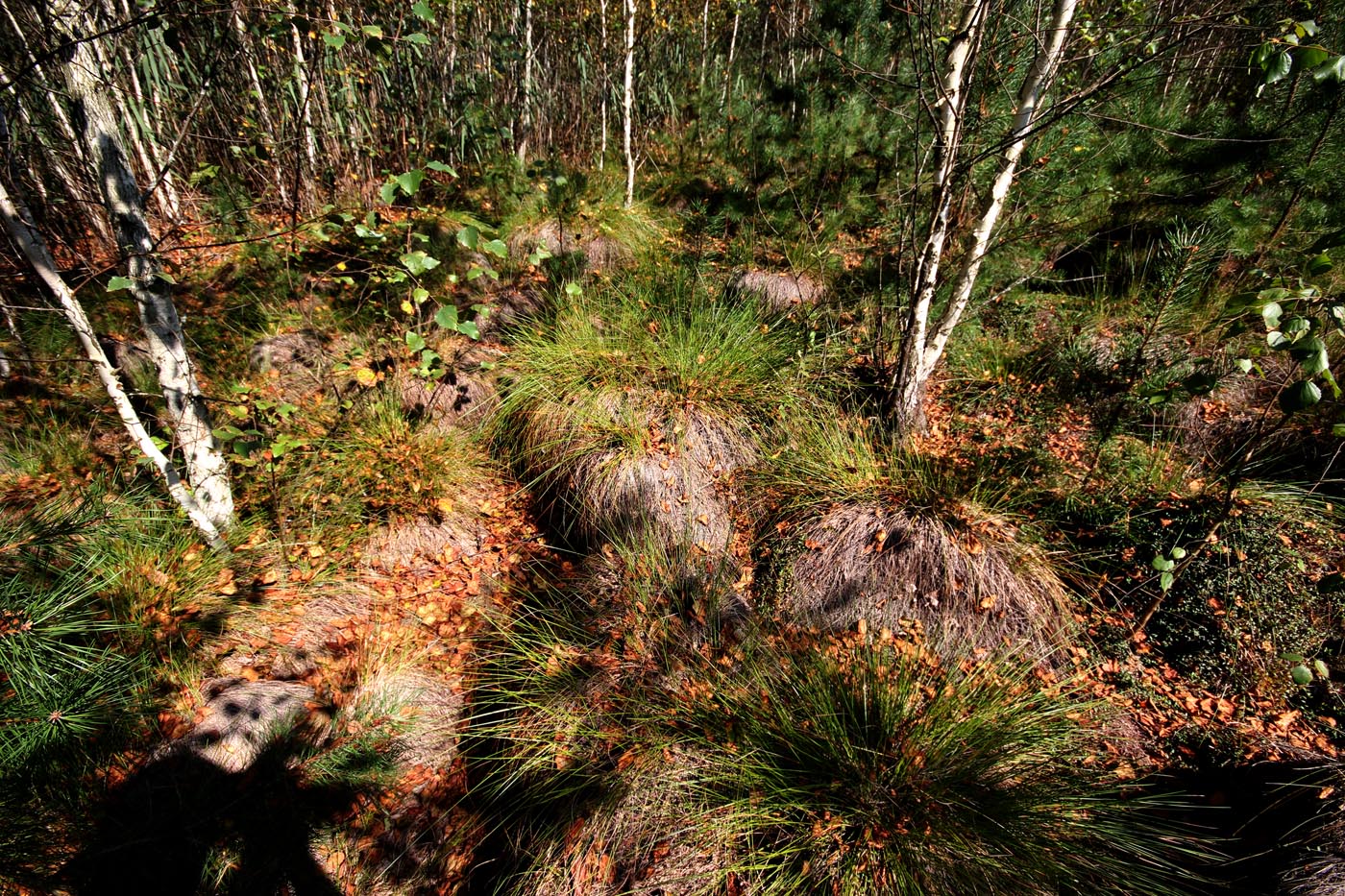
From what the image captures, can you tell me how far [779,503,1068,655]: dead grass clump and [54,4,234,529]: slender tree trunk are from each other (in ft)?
9.95

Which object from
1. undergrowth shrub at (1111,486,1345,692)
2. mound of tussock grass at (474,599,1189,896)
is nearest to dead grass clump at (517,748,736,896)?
mound of tussock grass at (474,599,1189,896)

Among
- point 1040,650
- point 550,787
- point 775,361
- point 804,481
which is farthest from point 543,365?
point 1040,650

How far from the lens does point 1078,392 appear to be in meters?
4.04

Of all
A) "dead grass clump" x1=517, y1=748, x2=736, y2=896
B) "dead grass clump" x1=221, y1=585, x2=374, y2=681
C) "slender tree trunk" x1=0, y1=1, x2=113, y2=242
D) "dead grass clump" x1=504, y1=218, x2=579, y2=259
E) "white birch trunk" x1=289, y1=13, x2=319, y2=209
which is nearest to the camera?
"dead grass clump" x1=517, y1=748, x2=736, y2=896

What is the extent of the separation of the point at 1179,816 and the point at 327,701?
381cm

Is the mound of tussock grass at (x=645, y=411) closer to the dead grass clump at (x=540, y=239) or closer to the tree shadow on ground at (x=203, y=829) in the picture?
the dead grass clump at (x=540, y=239)

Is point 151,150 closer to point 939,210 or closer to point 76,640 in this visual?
point 76,640

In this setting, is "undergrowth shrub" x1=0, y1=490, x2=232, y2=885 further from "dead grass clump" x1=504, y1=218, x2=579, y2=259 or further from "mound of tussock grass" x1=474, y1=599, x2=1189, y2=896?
"dead grass clump" x1=504, y1=218, x2=579, y2=259

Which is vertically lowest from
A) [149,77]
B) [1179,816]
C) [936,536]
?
[1179,816]

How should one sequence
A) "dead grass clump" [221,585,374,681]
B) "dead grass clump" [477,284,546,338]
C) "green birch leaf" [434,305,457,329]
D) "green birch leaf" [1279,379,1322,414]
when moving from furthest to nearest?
"dead grass clump" [477,284,546,338], "dead grass clump" [221,585,374,681], "green birch leaf" [434,305,457,329], "green birch leaf" [1279,379,1322,414]

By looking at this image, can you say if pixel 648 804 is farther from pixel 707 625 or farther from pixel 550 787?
pixel 707 625

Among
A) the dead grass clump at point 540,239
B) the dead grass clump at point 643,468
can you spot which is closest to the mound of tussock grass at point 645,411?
the dead grass clump at point 643,468

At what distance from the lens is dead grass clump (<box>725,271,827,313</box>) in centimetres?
498

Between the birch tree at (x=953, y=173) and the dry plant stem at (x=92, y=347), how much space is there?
3791 millimetres
